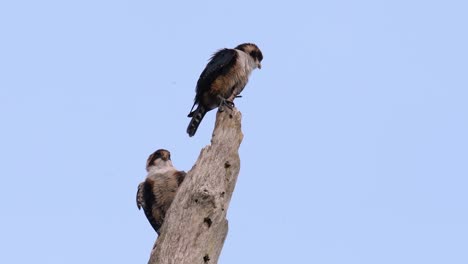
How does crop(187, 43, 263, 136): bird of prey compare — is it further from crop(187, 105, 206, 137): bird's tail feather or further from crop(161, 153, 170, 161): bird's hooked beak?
crop(161, 153, 170, 161): bird's hooked beak

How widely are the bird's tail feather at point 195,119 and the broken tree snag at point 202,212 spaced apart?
8.76 feet

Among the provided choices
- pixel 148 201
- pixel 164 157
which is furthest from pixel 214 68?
pixel 148 201

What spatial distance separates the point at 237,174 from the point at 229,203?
0.27 m

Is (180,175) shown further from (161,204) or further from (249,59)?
(249,59)

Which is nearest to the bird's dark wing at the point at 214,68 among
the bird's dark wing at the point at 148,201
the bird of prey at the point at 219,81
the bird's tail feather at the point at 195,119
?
the bird of prey at the point at 219,81

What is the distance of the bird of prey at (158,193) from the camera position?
9008 mm

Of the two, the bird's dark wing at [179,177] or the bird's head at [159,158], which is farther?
the bird's head at [159,158]

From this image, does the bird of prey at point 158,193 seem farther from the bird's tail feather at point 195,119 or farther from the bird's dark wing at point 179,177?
the bird's tail feather at point 195,119

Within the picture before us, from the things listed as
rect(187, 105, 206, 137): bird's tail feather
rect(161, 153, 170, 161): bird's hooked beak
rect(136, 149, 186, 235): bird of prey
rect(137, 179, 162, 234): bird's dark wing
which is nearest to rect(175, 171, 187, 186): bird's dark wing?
rect(136, 149, 186, 235): bird of prey

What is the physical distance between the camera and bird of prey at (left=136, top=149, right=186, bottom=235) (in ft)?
29.6

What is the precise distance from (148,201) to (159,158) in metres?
0.68

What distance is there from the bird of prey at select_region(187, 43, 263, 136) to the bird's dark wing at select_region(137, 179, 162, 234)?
0.87 meters

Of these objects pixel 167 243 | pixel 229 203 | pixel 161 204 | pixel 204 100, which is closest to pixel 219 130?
pixel 229 203

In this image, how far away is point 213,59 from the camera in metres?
9.88
